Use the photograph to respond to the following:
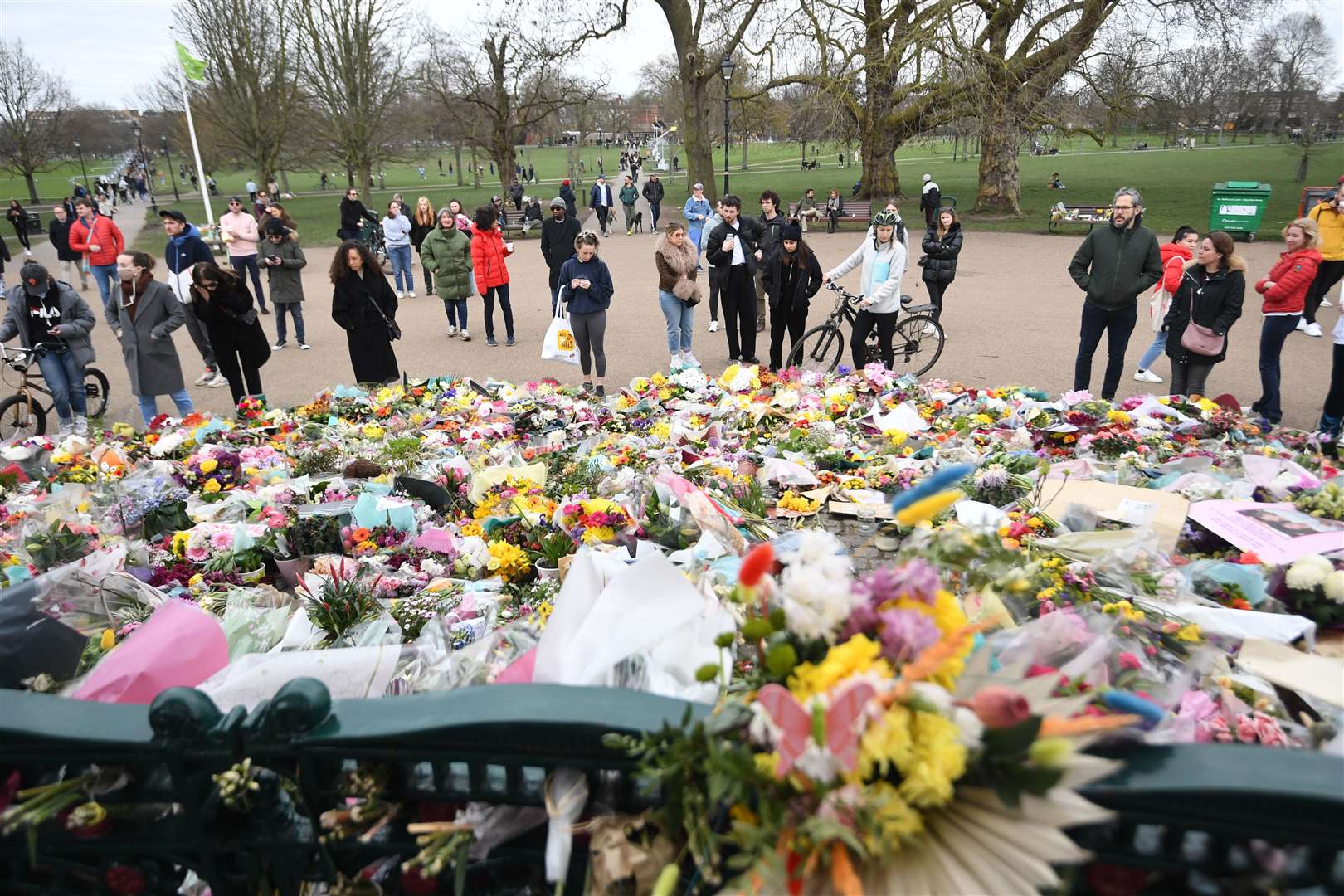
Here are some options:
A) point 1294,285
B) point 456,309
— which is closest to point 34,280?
point 456,309

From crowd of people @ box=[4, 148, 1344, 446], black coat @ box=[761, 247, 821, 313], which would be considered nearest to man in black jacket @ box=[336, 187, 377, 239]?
crowd of people @ box=[4, 148, 1344, 446]

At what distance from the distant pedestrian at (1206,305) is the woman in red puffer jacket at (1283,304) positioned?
0.37 metres

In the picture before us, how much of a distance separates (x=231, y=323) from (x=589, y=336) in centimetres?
328

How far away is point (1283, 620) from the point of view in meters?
2.63

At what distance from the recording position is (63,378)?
7.49 metres

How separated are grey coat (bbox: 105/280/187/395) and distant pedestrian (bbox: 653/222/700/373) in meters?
4.41

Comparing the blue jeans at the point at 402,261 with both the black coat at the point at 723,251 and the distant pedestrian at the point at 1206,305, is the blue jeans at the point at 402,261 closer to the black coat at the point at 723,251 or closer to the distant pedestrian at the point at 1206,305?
the black coat at the point at 723,251

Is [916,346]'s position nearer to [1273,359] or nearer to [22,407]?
[1273,359]

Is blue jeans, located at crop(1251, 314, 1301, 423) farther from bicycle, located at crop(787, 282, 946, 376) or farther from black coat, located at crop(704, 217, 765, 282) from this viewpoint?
black coat, located at crop(704, 217, 765, 282)

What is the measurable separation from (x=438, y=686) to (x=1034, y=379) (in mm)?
7470

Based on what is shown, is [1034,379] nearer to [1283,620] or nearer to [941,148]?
[1283,620]

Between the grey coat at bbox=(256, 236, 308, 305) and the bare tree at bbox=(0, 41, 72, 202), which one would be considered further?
the bare tree at bbox=(0, 41, 72, 202)

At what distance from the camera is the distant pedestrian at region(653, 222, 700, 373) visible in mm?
8367

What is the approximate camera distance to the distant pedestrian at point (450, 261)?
10195 millimetres
